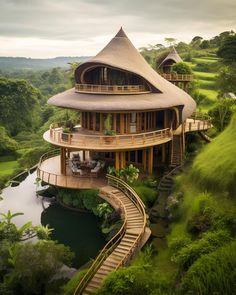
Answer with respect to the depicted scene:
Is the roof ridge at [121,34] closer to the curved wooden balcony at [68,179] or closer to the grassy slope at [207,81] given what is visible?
the curved wooden balcony at [68,179]

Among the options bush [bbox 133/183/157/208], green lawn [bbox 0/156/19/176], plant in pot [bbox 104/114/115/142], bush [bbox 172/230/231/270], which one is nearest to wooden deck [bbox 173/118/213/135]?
plant in pot [bbox 104/114/115/142]

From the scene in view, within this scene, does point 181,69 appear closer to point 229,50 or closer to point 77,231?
point 229,50

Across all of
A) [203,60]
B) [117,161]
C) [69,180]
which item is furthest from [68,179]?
[203,60]

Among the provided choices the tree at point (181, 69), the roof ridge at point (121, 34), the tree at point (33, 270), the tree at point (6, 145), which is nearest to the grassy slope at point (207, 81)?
the tree at point (181, 69)

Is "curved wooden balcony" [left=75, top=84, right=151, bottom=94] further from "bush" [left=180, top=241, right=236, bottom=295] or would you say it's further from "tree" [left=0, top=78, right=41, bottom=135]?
"tree" [left=0, top=78, right=41, bottom=135]

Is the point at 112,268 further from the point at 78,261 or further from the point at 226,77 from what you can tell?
the point at 226,77

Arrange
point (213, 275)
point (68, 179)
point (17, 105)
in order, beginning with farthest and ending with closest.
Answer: point (17, 105) < point (68, 179) < point (213, 275)

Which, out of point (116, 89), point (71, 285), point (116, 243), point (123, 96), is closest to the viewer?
point (71, 285)
